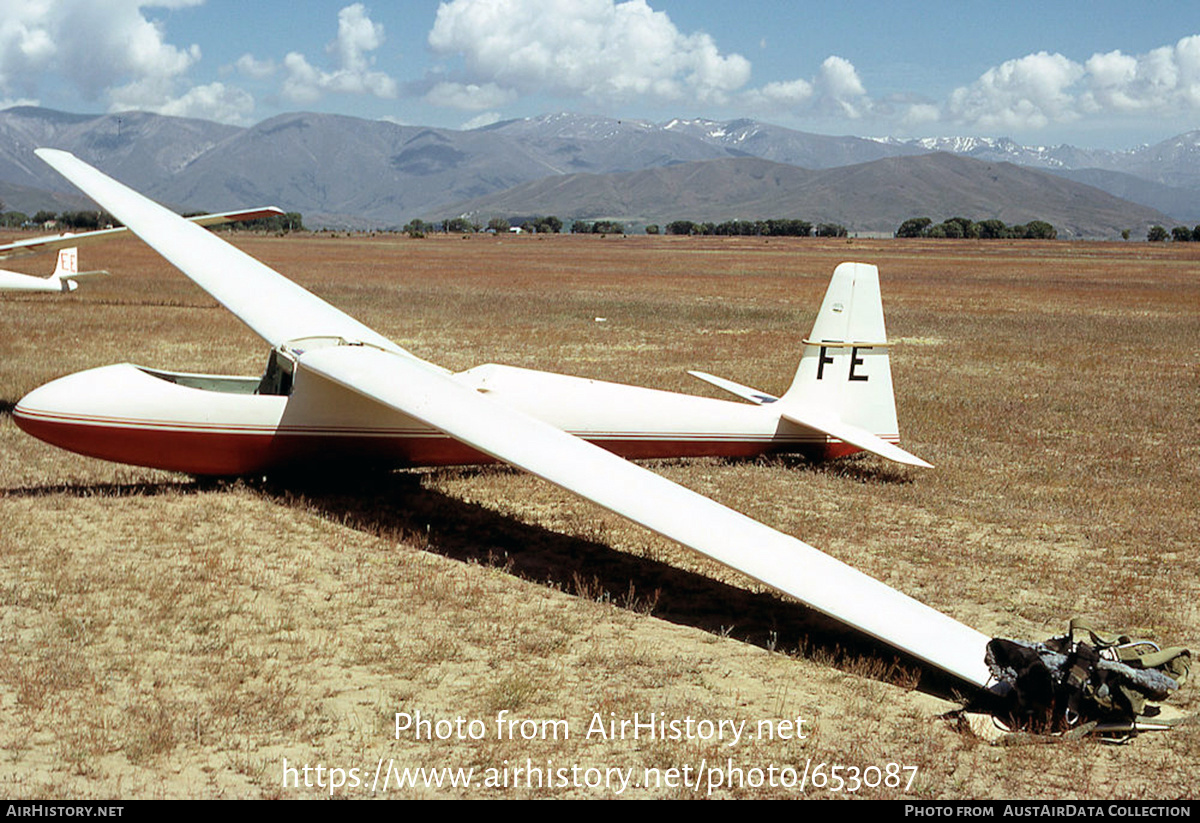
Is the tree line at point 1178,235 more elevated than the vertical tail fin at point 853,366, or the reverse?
the tree line at point 1178,235

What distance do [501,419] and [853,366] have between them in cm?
566

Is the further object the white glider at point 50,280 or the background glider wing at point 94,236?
the white glider at point 50,280

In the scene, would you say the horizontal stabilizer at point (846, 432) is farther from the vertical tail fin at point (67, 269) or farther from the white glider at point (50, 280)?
the vertical tail fin at point (67, 269)

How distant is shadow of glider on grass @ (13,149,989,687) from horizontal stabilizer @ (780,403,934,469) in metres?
0.03

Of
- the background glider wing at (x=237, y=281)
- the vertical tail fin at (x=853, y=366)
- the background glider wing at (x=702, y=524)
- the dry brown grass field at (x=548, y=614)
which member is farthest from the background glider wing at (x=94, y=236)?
the background glider wing at (x=702, y=524)

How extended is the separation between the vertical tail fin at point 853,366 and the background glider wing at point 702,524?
513 cm

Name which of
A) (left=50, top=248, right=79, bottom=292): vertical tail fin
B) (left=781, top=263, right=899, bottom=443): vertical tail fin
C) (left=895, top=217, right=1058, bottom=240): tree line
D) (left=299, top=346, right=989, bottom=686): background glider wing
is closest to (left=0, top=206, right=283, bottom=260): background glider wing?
(left=50, top=248, right=79, bottom=292): vertical tail fin

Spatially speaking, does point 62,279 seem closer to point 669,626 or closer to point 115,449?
point 115,449

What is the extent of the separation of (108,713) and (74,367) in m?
15.3

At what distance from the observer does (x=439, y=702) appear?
6469 mm

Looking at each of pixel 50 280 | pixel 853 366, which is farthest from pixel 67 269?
pixel 853 366

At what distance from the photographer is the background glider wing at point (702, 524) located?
6500mm

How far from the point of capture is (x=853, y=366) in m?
12.5

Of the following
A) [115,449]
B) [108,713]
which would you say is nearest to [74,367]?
[115,449]
